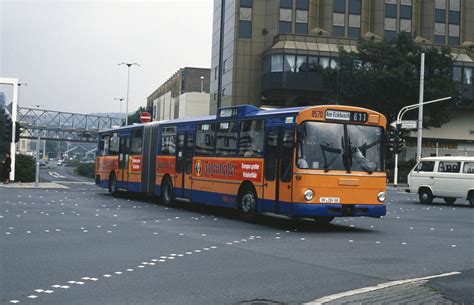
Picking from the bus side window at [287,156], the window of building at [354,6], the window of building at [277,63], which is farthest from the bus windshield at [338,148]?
the window of building at [354,6]

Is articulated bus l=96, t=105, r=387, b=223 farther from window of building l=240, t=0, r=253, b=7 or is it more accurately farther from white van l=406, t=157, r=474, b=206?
window of building l=240, t=0, r=253, b=7

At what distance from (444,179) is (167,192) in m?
12.6

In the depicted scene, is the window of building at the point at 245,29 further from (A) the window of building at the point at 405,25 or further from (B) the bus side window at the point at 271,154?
(B) the bus side window at the point at 271,154

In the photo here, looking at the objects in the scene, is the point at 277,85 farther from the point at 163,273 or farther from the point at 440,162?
the point at 163,273

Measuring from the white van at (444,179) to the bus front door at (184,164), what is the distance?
41.1 feet

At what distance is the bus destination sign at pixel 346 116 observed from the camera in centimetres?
1575

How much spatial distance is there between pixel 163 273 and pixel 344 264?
3.05m

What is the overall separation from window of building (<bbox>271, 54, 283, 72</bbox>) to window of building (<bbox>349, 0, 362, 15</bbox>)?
11.5m

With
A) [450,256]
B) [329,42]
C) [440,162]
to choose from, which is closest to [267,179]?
[450,256]

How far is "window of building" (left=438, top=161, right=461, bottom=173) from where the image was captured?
27875 mm

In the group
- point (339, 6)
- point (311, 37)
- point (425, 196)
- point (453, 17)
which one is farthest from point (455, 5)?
point (425, 196)

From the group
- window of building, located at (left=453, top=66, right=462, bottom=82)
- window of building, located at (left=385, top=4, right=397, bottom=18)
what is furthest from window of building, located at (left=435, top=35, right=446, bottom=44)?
window of building, located at (left=453, top=66, right=462, bottom=82)

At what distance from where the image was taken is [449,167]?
28.2m

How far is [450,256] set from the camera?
1201 centimetres
